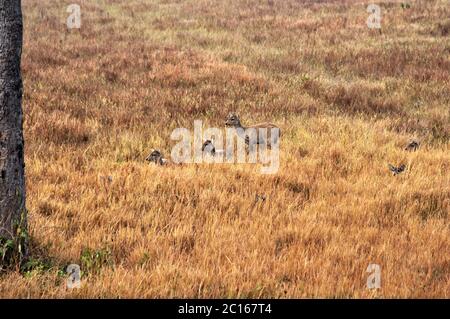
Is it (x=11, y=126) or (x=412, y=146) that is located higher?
(x=11, y=126)

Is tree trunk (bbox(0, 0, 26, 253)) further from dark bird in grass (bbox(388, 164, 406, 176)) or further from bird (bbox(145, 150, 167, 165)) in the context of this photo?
dark bird in grass (bbox(388, 164, 406, 176))

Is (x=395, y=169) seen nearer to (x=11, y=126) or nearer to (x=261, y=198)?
(x=261, y=198)

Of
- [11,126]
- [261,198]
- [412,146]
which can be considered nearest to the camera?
[11,126]

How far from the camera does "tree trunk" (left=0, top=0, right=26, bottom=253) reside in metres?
3.82

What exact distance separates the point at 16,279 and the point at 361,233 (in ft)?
10.8

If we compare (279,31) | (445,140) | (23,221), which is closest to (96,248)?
(23,221)

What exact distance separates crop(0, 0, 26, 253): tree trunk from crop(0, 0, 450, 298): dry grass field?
1.37ft

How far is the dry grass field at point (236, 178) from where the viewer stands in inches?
159

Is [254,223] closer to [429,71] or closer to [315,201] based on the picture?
[315,201]

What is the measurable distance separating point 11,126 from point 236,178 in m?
3.35

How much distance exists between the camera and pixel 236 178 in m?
6.62
